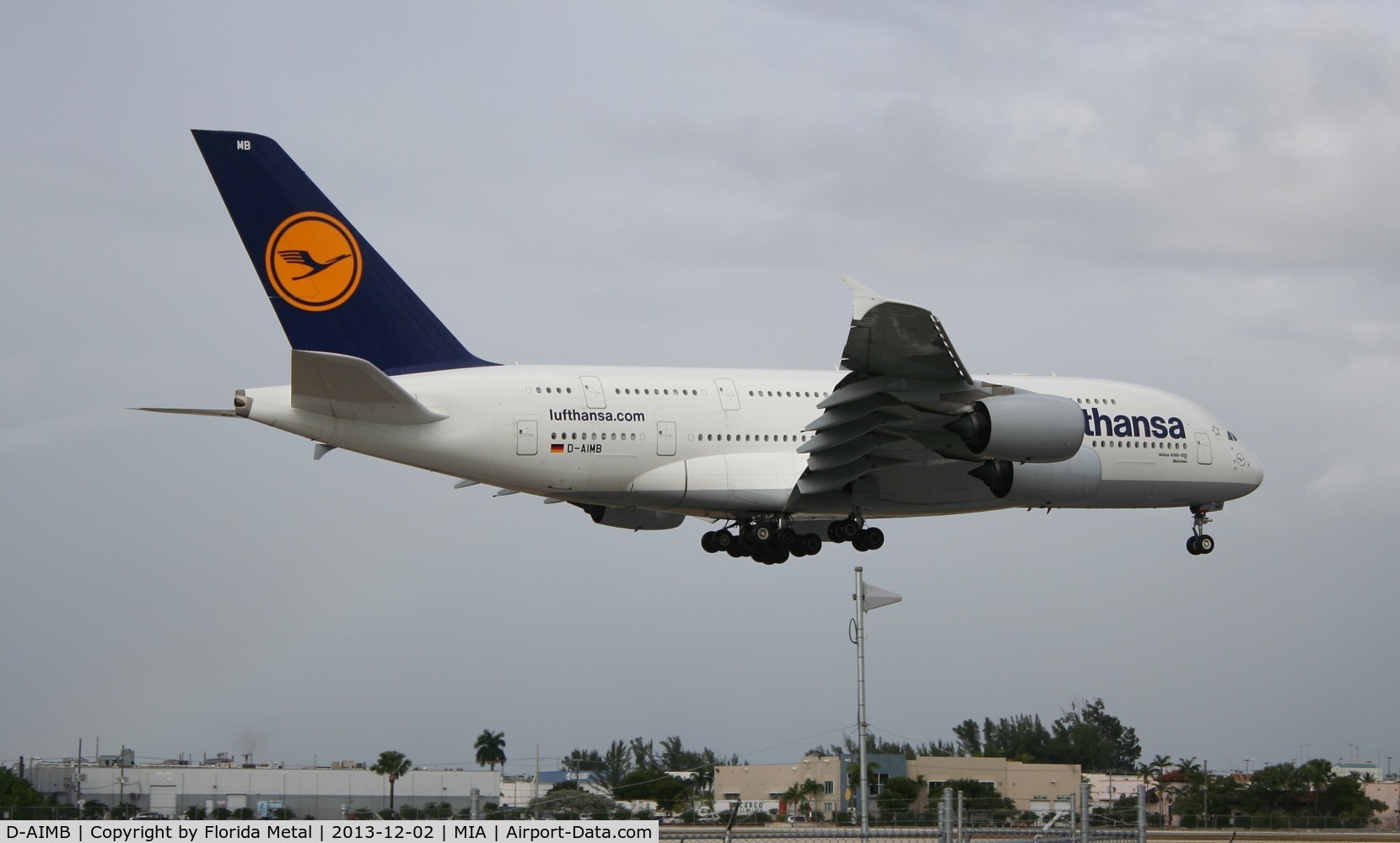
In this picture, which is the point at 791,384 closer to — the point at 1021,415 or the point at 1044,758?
the point at 1021,415

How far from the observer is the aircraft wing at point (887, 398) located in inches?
966

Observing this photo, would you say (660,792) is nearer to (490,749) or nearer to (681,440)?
(681,440)

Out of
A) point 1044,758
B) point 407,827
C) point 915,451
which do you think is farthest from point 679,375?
point 1044,758

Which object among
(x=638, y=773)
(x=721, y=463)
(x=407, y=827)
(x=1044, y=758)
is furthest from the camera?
(x=1044, y=758)

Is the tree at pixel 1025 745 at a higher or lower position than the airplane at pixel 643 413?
lower

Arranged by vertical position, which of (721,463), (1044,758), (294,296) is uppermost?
(294,296)

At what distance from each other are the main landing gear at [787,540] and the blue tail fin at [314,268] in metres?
6.78

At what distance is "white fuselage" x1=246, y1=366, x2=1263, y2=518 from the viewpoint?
85.8 ft

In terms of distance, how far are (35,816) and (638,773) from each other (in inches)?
626

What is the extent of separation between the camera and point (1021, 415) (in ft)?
86.3

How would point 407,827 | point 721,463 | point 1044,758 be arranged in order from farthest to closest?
point 1044,758 < point 721,463 < point 407,827

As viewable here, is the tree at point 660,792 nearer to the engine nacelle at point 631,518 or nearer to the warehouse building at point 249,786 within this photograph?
the warehouse building at point 249,786

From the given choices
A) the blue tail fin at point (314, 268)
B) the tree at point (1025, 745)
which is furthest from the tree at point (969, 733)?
Result: the blue tail fin at point (314, 268)

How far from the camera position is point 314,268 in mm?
26703
